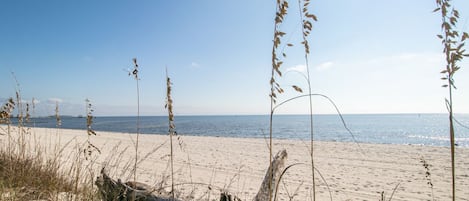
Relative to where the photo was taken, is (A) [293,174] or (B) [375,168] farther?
(B) [375,168]

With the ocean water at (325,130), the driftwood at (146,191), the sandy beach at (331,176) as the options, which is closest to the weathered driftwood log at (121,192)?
the driftwood at (146,191)

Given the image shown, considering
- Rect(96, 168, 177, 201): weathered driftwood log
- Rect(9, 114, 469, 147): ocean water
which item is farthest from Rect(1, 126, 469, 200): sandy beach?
Rect(96, 168, 177, 201): weathered driftwood log

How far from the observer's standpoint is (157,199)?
259 cm

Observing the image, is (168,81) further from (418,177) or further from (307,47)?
(418,177)

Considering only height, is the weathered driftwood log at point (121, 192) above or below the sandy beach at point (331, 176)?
above

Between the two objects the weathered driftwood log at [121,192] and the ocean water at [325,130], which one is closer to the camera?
the weathered driftwood log at [121,192]

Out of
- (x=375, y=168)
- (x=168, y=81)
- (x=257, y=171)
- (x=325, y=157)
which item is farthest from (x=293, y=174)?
(x=168, y=81)

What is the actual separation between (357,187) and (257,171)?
3.58 m

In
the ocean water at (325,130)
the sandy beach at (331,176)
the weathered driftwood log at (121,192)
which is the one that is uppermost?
the weathered driftwood log at (121,192)

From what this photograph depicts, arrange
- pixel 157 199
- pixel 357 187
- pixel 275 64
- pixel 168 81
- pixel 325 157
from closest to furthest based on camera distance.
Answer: pixel 275 64 → pixel 168 81 → pixel 157 199 → pixel 357 187 → pixel 325 157

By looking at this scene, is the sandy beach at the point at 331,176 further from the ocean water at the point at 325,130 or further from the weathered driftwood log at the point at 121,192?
the weathered driftwood log at the point at 121,192

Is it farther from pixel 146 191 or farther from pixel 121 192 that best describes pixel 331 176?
pixel 146 191

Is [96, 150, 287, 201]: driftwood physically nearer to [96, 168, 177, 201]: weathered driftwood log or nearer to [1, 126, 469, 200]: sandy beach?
[96, 168, 177, 201]: weathered driftwood log

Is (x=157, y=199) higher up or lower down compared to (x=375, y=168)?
higher up
